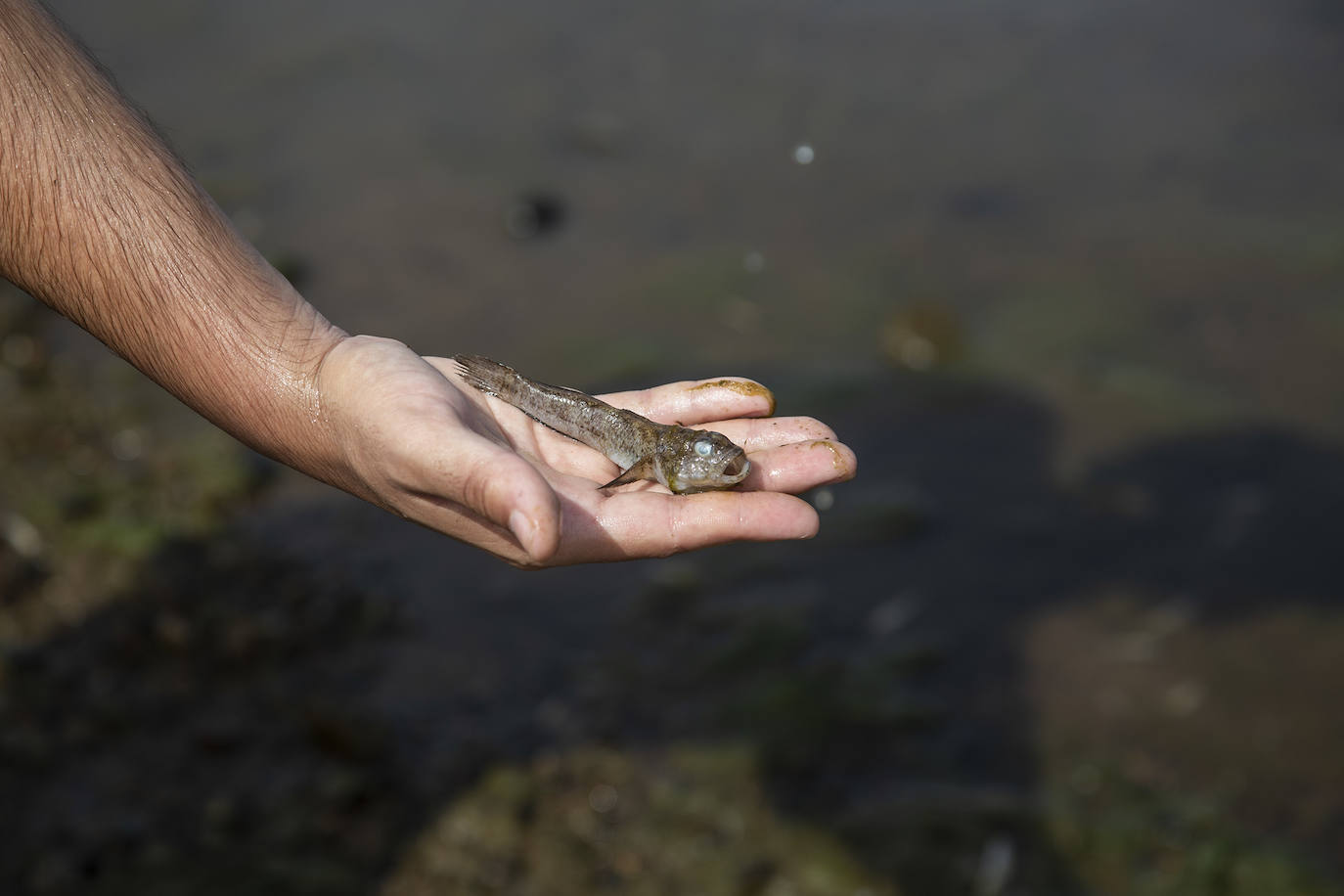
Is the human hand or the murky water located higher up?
the murky water

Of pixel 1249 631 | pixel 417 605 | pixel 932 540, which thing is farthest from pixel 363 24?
pixel 1249 631

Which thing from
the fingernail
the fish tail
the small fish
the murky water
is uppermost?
the murky water

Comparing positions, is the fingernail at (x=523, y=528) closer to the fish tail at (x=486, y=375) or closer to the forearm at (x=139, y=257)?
the forearm at (x=139, y=257)

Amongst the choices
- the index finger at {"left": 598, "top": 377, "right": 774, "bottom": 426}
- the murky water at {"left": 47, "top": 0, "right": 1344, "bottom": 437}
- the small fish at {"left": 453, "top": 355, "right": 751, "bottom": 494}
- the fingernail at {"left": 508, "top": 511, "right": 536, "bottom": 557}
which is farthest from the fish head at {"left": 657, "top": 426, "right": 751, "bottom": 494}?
the murky water at {"left": 47, "top": 0, "right": 1344, "bottom": 437}

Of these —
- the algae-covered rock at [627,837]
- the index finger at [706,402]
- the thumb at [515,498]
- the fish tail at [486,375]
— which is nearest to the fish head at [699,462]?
the index finger at [706,402]

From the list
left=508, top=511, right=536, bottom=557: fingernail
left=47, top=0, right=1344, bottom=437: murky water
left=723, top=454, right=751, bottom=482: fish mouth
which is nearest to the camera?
left=508, top=511, right=536, bottom=557: fingernail

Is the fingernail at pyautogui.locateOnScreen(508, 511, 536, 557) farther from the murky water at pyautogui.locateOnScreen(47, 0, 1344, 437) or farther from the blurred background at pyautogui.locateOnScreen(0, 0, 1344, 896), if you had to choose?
the murky water at pyautogui.locateOnScreen(47, 0, 1344, 437)

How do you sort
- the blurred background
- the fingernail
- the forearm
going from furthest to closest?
1. the blurred background
2. the forearm
3. the fingernail
